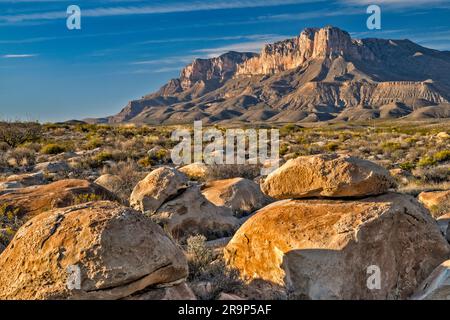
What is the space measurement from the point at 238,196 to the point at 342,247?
692cm

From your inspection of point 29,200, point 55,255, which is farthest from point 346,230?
point 29,200

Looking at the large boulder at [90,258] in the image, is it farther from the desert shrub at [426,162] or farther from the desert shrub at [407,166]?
the desert shrub at [426,162]

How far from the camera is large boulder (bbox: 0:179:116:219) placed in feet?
34.4

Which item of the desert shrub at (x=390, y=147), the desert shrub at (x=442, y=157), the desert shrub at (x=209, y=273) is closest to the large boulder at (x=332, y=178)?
the desert shrub at (x=209, y=273)

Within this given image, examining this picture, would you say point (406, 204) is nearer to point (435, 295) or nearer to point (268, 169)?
point (435, 295)

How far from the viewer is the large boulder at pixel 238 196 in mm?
13031

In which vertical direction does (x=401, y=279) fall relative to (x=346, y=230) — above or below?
below

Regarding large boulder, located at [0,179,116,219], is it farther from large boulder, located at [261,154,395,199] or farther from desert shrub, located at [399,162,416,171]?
desert shrub, located at [399,162,416,171]

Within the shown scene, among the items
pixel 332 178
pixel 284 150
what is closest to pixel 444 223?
pixel 332 178

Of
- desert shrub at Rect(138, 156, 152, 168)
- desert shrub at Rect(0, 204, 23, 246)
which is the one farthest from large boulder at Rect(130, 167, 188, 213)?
desert shrub at Rect(138, 156, 152, 168)

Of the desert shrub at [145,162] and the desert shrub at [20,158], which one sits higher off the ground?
the desert shrub at [20,158]

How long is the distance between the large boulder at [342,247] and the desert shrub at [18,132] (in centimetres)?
2622

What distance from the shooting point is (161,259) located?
5.07m
